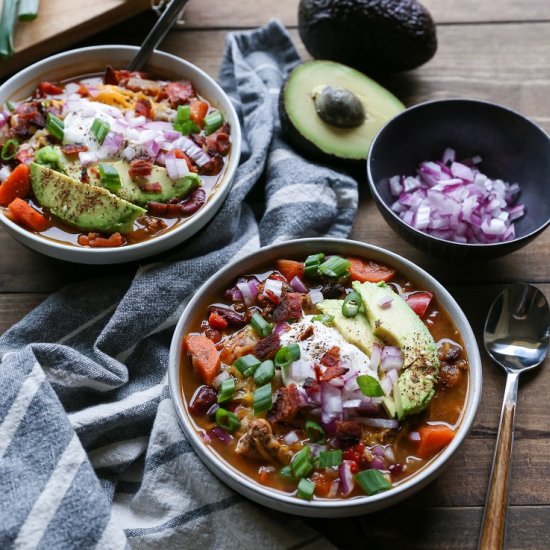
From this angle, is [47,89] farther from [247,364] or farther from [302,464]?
[302,464]

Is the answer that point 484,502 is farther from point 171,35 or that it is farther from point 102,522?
point 171,35

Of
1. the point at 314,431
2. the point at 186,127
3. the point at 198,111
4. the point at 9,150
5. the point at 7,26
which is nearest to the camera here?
the point at 314,431

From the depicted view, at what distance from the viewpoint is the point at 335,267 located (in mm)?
2846

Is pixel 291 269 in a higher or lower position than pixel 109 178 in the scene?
lower

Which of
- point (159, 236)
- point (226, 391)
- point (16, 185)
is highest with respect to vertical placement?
point (16, 185)

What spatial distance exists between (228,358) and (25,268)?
100 centimetres

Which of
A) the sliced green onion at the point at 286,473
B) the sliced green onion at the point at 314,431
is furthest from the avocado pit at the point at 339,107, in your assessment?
the sliced green onion at the point at 286,473

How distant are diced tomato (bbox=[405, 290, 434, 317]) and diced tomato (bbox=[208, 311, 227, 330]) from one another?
2.08 ft

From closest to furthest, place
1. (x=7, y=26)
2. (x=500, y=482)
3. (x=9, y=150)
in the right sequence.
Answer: (x=500, y=482), (x=9, y=150), (x=7, y=26)

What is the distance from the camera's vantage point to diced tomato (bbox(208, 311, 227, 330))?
277cm

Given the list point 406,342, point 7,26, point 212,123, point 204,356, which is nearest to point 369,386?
point 406,342

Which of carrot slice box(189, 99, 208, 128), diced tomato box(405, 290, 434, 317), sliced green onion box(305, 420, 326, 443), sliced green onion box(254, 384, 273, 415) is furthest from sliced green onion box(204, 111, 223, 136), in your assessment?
sliced green onion box(305, 420, 326, 443)

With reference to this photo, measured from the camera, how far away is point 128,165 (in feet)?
10.1

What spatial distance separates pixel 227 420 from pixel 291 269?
614 mm
